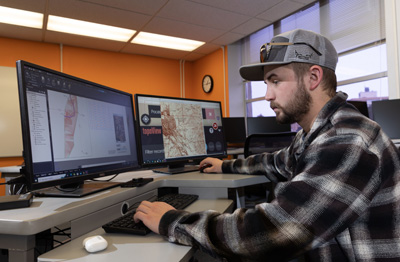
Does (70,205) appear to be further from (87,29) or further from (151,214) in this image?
(87,29)

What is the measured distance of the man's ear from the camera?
849 millimetres

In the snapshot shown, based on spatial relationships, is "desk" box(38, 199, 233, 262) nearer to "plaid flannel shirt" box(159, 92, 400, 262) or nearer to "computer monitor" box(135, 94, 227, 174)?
"plaid flannel shirt" box(159, 92, 400, 262)

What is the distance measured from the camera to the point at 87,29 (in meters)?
4.26

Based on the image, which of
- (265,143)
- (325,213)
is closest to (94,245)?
(325,213)

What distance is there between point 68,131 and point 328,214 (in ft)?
2.55

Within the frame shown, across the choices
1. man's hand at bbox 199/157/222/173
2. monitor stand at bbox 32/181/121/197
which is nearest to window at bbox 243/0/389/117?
man's hand at bbox 199/157/222/173

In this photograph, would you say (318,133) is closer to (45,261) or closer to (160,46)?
(45,261)

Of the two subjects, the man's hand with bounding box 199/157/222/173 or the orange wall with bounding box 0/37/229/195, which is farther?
the orange wall with bounding box 0/37/229/195

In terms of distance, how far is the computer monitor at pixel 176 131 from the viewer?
55.2 inches

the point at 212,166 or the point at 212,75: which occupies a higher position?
the point at 212,75

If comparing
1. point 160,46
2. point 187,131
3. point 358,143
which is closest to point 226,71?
point 160,46

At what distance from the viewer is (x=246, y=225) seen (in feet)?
2.06

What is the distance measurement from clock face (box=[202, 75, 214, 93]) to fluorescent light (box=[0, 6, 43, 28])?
9.82ft

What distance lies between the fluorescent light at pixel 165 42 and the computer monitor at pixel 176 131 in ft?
10.8
